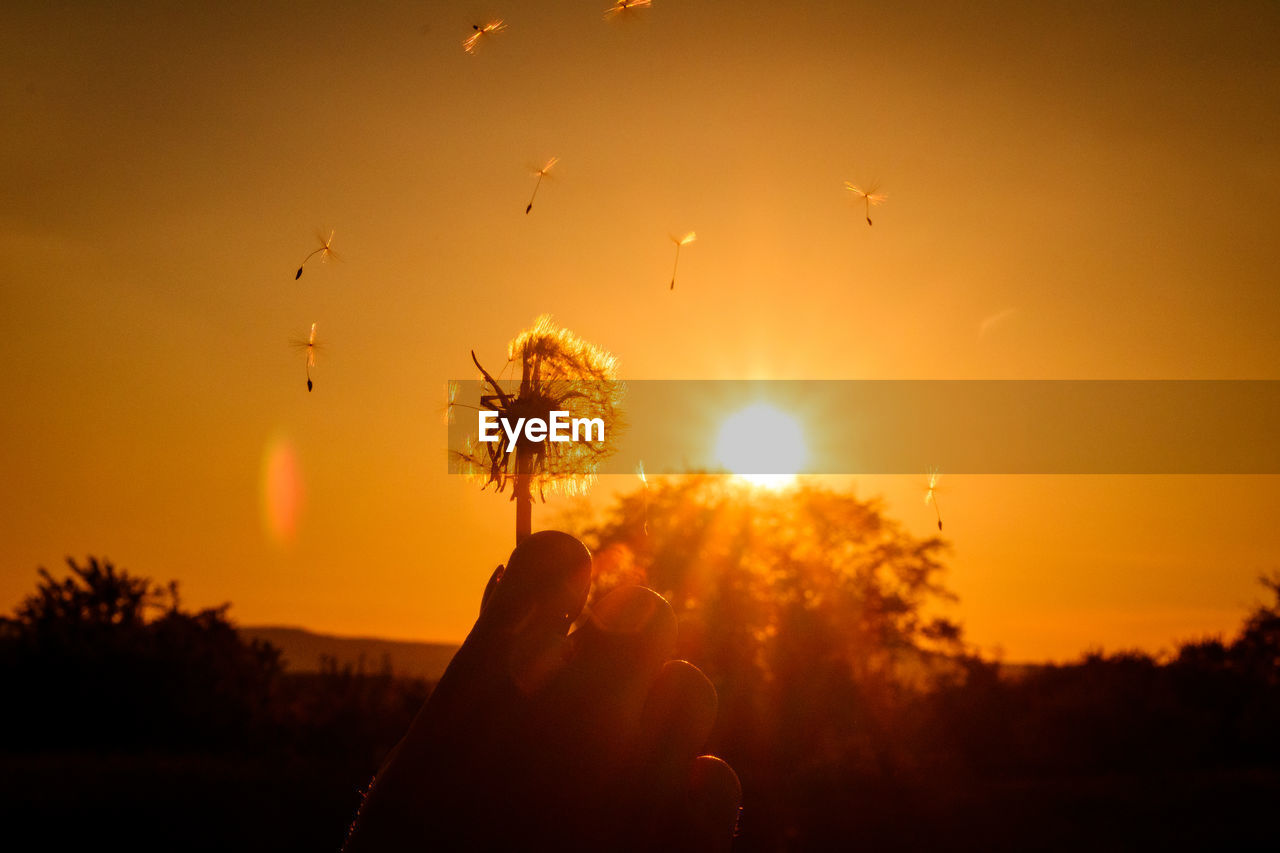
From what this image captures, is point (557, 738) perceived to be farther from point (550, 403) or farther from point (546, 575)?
point (550, 403)

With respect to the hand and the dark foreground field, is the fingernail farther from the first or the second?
the dark foreground field

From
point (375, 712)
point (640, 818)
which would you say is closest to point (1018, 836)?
point (375, 712)

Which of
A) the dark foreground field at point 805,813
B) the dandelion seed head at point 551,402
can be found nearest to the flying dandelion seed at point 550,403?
the dandelion seed head at point 551,402

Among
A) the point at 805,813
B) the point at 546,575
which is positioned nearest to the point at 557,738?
the point at 546,575

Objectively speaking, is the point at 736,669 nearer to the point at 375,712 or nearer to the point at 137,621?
the point at 375,712

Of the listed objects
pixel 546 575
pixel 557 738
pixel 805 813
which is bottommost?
pixel 805 813

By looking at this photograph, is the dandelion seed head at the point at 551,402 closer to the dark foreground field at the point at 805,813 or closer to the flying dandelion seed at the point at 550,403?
the flying dandelion seed at the point at 550,403
